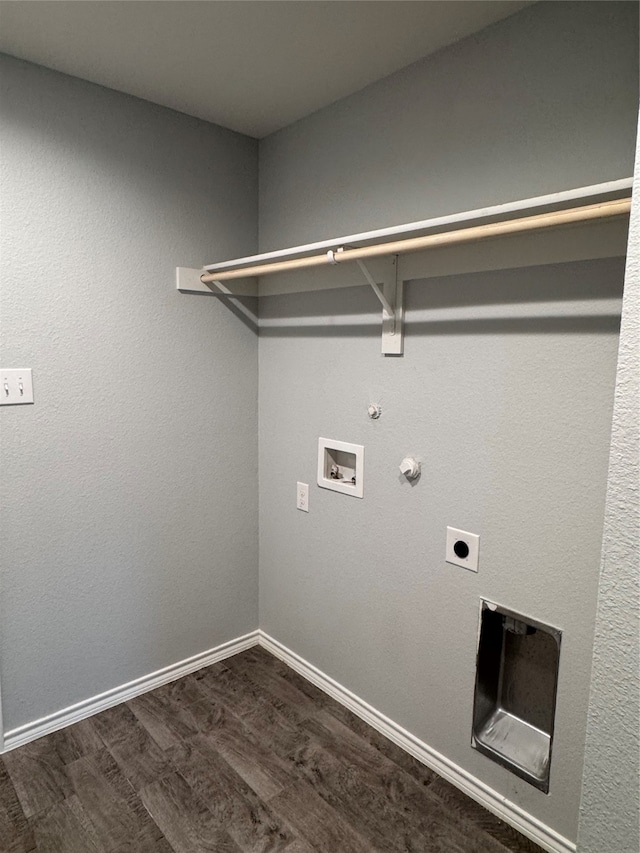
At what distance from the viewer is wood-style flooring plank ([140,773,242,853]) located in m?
1.54

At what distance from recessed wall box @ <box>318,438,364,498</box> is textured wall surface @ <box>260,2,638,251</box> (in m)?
0.80

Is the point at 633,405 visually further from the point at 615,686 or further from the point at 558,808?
the point at 558,808

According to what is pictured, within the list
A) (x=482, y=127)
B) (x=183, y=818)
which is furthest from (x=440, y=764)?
(x=482, y=127)

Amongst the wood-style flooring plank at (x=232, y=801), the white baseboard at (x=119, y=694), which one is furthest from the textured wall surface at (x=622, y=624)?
the white baseboard at (x=119, y=694)

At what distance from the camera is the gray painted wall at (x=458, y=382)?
1356mm

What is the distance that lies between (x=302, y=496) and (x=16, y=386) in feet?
3.78

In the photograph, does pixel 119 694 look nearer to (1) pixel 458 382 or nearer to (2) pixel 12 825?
(2) pixel 12 825

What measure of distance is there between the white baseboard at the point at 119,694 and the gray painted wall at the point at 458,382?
16.3 inches

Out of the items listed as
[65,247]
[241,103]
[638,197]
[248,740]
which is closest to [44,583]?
[248,740]

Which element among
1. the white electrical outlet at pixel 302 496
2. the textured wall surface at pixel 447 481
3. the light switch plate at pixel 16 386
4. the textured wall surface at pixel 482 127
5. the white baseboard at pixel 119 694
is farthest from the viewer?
the white electrical outlet at pixel 302 496

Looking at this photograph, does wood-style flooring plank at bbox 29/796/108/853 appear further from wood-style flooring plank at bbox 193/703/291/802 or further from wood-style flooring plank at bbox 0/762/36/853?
wood-style flooring plank at bbox 193/703/291/802

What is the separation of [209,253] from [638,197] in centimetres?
185

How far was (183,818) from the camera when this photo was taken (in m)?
1.63

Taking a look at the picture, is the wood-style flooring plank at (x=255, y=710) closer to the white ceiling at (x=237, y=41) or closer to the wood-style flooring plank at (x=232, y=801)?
the wood-style flooring plank at (x=232, y=801)
